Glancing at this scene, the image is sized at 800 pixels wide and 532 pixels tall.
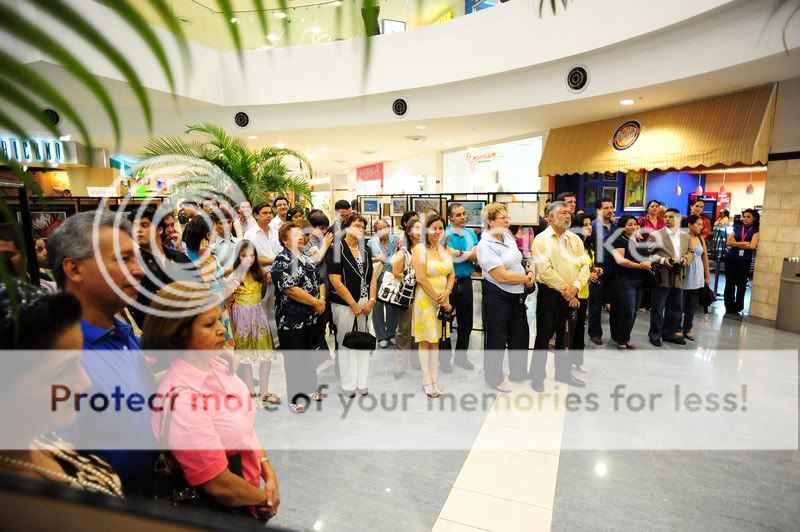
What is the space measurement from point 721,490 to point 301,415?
2845 mm

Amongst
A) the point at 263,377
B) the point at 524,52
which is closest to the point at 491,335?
the point at 263,377

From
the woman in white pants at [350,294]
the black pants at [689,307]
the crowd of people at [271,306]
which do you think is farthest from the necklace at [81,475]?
the black pants at [689,307]

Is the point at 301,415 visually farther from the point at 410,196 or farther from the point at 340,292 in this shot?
the point at 410,196

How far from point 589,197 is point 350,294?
25.6ft

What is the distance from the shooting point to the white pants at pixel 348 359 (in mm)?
3656

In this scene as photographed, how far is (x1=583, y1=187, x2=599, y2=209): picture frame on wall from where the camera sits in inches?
377

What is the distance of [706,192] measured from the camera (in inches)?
449

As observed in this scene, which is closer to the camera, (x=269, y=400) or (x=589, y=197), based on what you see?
(x=269, y=400)

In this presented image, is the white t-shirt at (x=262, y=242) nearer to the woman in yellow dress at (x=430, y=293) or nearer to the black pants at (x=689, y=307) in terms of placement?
the woman in yellow dress at (x=430, y=293)

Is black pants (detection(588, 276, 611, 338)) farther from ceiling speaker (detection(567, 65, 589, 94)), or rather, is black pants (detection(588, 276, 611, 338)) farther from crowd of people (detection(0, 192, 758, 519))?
ceiling speaker (detection(567, 65, 589, 94))

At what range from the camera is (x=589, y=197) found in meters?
9.62

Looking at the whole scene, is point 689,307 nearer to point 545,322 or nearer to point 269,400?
point 545,322

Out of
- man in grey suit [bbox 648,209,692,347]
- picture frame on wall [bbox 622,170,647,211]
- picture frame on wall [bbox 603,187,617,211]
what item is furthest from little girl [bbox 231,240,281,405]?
picture frame on wall [bbox 622,170,647,211]

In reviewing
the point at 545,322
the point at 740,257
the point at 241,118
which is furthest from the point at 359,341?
the point at 241,118
